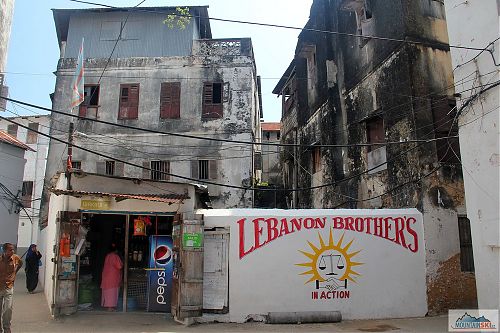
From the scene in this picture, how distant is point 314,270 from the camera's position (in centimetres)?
970

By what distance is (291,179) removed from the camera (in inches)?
848

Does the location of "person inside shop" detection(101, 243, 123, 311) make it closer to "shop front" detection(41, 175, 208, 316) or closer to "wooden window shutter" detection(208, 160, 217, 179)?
"shop front" detection(41, 175, 208, 316)

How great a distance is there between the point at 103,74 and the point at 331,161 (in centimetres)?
1188

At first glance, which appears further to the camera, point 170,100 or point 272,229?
point 170,100

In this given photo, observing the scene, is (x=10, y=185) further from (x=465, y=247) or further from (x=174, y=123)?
(x=465, y=247)

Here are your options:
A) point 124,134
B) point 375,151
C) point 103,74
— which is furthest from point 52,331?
point 103,74

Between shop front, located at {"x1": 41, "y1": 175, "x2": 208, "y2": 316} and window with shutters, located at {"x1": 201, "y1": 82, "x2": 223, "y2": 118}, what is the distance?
30.7 ft

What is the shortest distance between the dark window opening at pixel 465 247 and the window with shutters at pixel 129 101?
48.5 ft

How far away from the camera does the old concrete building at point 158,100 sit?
19.5 meters

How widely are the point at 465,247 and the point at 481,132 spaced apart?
3.91 metres

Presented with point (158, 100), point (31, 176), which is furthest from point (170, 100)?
point (31, 176)

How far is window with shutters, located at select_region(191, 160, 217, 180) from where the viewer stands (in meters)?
19.4

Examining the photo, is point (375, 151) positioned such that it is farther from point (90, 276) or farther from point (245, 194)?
point (90, 276)

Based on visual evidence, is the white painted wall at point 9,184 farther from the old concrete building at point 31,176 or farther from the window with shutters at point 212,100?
the window with shutters at point 212,100
